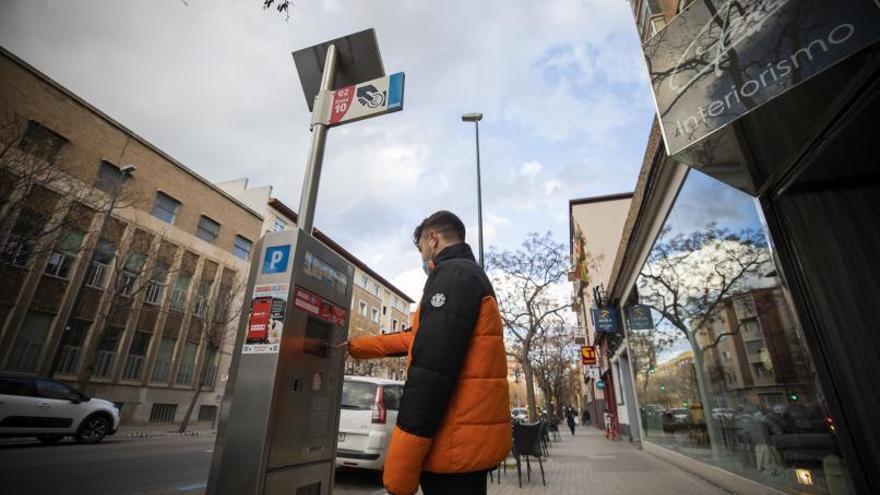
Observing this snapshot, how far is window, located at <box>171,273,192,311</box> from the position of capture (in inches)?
869

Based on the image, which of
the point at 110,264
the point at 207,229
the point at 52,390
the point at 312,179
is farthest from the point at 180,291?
the point at 312,179

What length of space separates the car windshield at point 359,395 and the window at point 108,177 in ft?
59.9

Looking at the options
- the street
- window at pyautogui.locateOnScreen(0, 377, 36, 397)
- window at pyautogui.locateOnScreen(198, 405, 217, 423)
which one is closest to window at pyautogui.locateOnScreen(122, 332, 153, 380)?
window at pyautogui.locateOnScreen(198, 405, 217, 423)

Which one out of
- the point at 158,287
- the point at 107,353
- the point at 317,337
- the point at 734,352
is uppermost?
the point at 158,287

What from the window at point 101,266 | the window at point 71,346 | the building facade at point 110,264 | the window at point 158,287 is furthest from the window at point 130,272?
the window at point 71,346

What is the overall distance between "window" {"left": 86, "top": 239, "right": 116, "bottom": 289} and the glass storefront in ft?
73.7

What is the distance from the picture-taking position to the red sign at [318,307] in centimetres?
242

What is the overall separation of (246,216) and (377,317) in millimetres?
22406

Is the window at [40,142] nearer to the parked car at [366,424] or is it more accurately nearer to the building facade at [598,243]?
the parked car at [366,424]

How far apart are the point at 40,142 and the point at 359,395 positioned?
15239mm

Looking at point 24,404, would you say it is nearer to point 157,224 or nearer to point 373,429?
point 373,429

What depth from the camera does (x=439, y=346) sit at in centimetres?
163

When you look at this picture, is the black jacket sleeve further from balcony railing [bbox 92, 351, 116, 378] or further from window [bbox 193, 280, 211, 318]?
window [bbox 193, 280, 211, 318]

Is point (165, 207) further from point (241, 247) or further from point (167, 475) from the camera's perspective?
point (167, 475)
